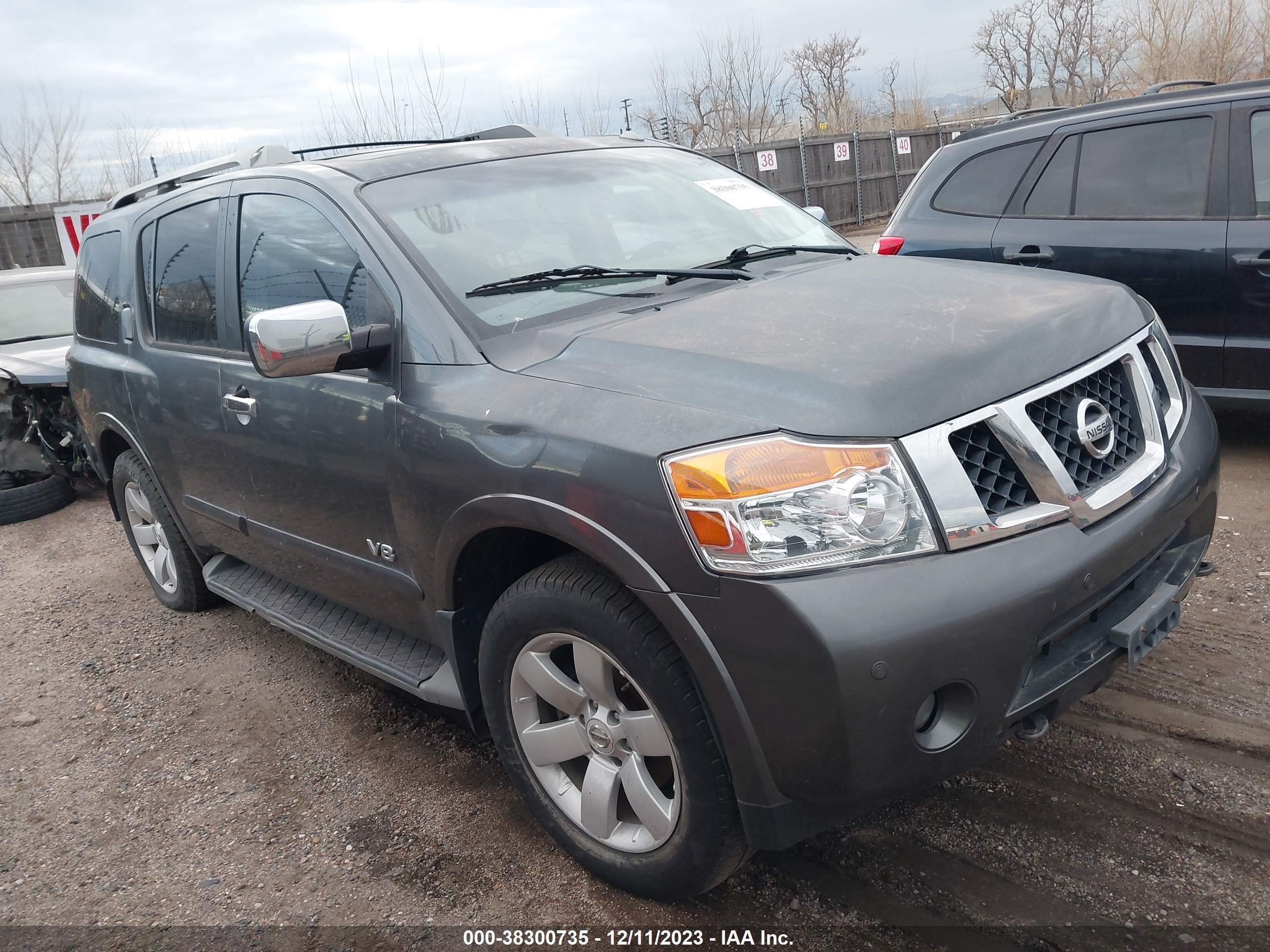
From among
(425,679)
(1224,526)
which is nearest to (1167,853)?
(425,679)

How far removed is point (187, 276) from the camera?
388cm

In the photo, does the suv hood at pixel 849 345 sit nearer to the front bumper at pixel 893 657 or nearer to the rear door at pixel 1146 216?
the front bumper at pixel 893 657

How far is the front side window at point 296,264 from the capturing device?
9.58ft

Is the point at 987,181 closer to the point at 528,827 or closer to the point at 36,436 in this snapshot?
the point at 528,827

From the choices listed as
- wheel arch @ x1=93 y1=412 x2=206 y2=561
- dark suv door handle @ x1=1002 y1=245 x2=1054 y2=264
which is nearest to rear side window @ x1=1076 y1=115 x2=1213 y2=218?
dark suv door handle @ x1=1002 y1=245 x2=1054 y2=264

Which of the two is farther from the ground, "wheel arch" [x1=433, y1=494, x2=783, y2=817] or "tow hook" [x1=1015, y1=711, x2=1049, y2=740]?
"wheel arch" [x1=433, y1=494, x2=783, y2=817]

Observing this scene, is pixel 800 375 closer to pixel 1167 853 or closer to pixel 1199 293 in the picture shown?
pixel 1167 853

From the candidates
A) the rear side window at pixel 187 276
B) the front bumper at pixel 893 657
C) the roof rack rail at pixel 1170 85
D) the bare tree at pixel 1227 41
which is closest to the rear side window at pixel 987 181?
the roof rack rail at pixel 1170 85

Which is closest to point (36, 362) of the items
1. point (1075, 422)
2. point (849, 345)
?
point (849, 345)

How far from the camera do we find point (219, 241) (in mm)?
3635

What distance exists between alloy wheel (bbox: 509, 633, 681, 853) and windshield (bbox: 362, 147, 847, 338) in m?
0.92

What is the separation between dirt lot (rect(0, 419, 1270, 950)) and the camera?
233cm

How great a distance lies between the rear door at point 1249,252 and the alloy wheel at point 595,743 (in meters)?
3.88

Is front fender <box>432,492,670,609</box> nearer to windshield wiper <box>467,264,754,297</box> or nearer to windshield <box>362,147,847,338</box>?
windshield <box>362,147,847,338</box>
